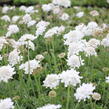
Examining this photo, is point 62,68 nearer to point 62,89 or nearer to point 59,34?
point 62,89

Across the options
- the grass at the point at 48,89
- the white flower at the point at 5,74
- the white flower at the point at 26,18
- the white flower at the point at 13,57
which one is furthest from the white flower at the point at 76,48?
the white flower at the point at 26,18

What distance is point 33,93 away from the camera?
338 cm

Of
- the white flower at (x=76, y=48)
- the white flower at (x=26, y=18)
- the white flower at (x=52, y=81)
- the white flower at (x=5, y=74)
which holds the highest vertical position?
the white flower at (x=26, y=18)

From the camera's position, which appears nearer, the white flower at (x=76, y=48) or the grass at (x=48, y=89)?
the grass at (x=48, y=89)

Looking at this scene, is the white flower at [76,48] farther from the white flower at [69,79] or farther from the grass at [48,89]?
the white flower at [69,79]

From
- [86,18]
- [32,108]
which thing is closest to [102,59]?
[32,108]

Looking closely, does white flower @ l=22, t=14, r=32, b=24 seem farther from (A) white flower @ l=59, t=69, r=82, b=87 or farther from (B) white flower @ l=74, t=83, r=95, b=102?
(B) white flower @ l=74, t=83, r=95, b=102

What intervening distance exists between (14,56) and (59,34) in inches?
57.4

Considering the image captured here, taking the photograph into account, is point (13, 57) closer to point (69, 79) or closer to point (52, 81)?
point (52, 81)

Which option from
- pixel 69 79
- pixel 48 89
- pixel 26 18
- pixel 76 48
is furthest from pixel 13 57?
pixel 26 18

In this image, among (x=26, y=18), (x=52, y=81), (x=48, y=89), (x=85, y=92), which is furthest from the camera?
(x=26, y=18)

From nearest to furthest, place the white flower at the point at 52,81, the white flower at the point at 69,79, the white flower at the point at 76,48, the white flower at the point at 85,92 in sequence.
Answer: the white flower at the point at 85,92
the white flower at the point at 69,79
the white flower at the point at 52,81
the white flower at the point at 76,48

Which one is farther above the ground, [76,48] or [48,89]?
[76,48]

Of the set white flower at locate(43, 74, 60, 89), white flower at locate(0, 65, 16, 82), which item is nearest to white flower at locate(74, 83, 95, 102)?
white flower at locate(43, 74, 60, 89)
